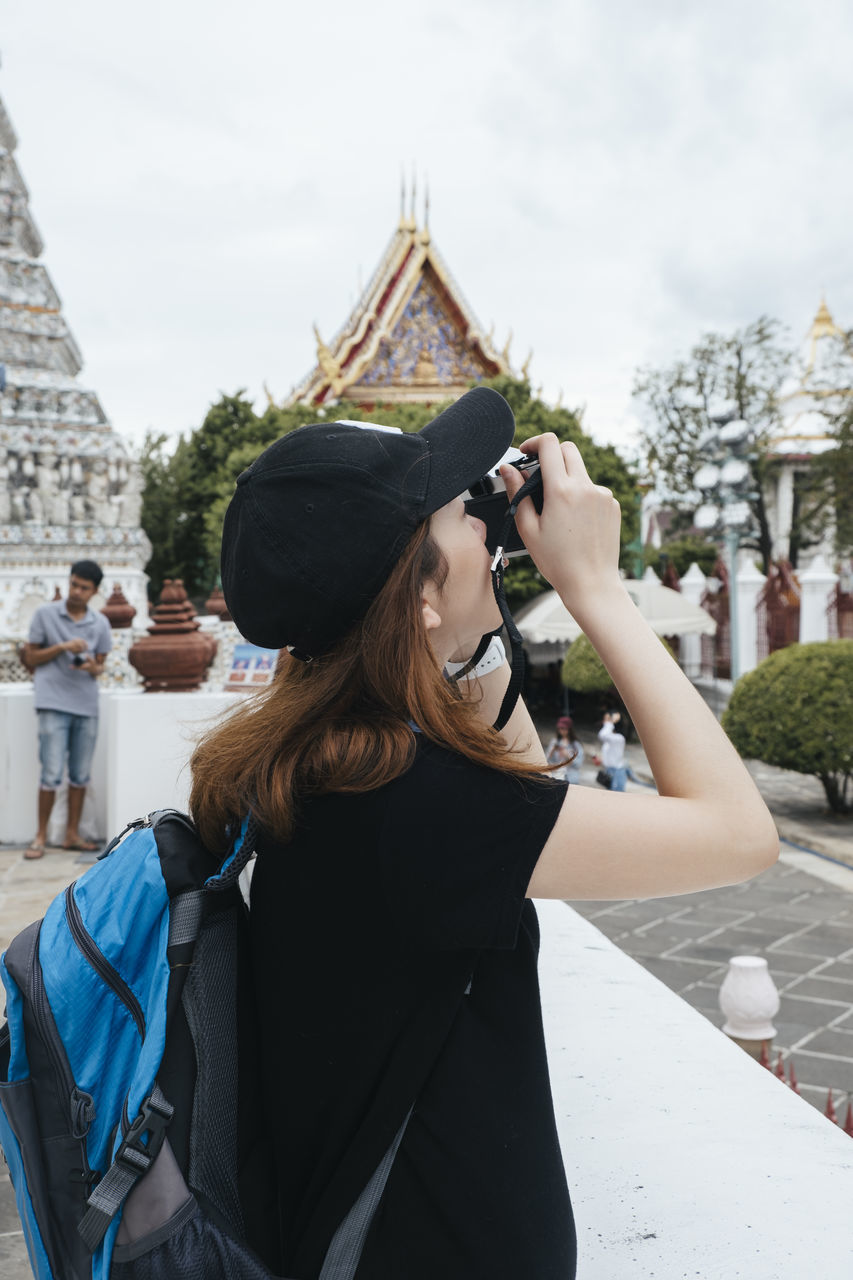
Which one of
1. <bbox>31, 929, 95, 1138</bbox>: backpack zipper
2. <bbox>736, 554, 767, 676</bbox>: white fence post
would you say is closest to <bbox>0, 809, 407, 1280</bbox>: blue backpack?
<bbox>31, 929, 95, 1138</bbox>: backpack zipper

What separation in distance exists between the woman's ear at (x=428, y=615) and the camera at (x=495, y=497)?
118 mm

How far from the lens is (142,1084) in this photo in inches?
36.9

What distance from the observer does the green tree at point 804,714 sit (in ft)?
26.9

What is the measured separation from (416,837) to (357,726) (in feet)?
0.41

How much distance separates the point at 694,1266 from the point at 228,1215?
0.60 m

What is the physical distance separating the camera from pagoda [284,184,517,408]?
21.4 metres

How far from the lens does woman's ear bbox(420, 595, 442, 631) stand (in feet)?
3.40

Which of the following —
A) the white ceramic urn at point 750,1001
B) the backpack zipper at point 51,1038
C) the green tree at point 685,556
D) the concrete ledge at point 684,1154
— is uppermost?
the green tree at point 685,556

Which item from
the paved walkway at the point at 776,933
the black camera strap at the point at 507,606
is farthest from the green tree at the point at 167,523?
the black camera strap at the point at 507,606

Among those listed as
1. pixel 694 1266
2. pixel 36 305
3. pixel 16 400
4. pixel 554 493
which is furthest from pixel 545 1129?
pixel 36 305

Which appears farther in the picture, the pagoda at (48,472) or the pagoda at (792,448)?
the pagoda at (792,448)

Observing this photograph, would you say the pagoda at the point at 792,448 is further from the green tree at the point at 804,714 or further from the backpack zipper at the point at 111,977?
the backpack zipper at the point at 111,977

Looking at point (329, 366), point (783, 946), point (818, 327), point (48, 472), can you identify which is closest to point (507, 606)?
point (783, 946)

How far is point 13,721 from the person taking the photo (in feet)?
17.7
